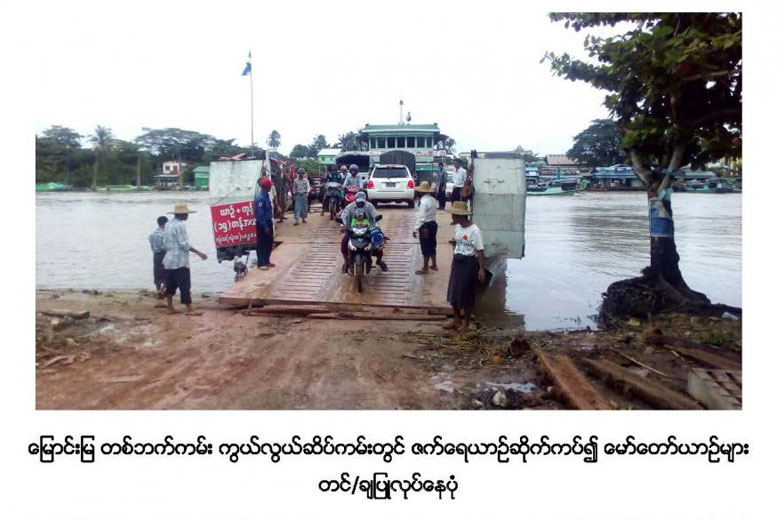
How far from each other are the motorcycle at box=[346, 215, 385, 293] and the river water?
2468 millimetres

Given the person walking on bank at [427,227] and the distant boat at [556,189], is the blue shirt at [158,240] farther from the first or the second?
the distant boat at [556,189]

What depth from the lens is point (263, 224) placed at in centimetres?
1004

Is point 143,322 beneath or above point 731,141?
beneath

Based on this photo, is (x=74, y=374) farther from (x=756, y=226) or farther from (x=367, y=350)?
(x=756, y=226)

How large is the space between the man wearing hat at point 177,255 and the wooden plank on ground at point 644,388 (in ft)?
17.5

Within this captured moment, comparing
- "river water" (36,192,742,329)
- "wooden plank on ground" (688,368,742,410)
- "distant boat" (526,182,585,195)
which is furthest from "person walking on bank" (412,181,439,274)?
"distant boat" (526,182,585,195)

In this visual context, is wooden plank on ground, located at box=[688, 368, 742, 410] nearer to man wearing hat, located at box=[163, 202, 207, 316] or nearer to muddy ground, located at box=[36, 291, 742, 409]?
muddy ground, located at box=[36, 291, 742, 409]

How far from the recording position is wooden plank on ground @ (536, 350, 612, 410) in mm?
4754

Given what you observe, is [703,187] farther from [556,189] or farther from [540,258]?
[540,258]

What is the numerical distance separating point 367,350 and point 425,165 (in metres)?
17.0

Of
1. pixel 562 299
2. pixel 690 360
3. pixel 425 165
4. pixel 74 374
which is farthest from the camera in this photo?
pixel 425 165

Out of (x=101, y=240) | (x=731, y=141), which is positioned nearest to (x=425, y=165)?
(x=101, y=240)

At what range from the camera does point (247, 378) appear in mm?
5562

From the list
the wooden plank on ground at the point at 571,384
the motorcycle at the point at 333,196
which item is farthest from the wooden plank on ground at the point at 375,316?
the motorcycle at the point at 333,196
